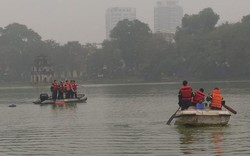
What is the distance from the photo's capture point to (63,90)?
42.8m

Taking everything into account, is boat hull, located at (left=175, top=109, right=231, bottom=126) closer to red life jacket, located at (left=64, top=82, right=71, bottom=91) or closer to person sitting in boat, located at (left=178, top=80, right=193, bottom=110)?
person sitting in boat, located at (left=178, top=80, right=193, bottom=110)

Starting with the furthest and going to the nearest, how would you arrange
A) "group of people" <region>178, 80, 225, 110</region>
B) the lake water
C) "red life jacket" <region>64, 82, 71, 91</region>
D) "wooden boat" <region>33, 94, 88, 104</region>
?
"red life jacket" <region>64, 82, 71, 91</region> → "wooden boat" <region>33, 94, 88, 104</region> → "group of people" <region>178, 80, 225, 110</region> → the lake water

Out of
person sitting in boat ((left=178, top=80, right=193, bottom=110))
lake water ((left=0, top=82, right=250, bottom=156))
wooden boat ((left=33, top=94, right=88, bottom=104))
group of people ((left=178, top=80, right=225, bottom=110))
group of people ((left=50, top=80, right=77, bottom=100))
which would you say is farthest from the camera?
group of people ((left=50, top=80, right=77, bottom=100))

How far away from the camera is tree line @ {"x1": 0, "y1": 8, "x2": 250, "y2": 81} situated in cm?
11000

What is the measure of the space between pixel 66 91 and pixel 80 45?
94688 millimetres

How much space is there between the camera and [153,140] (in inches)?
704

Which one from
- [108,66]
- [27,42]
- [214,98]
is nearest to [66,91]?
[214,98]

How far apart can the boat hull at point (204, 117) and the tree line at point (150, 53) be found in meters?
87.3

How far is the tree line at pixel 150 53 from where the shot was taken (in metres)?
110

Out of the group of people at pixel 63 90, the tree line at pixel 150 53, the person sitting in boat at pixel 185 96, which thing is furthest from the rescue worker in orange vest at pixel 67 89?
the tree line at pixel 150 53

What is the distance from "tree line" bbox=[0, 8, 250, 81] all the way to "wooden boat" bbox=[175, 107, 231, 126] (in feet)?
286

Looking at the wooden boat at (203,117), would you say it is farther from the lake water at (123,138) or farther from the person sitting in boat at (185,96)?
the person sitting in boat at (185,96)

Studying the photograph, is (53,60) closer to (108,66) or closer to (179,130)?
(108,66)

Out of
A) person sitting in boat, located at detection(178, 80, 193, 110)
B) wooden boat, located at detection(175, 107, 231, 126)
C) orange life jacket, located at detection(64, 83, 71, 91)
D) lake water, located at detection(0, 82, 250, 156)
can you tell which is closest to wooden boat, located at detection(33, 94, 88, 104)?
orange life jacket, located at detection(64, 83, 71, 91)
